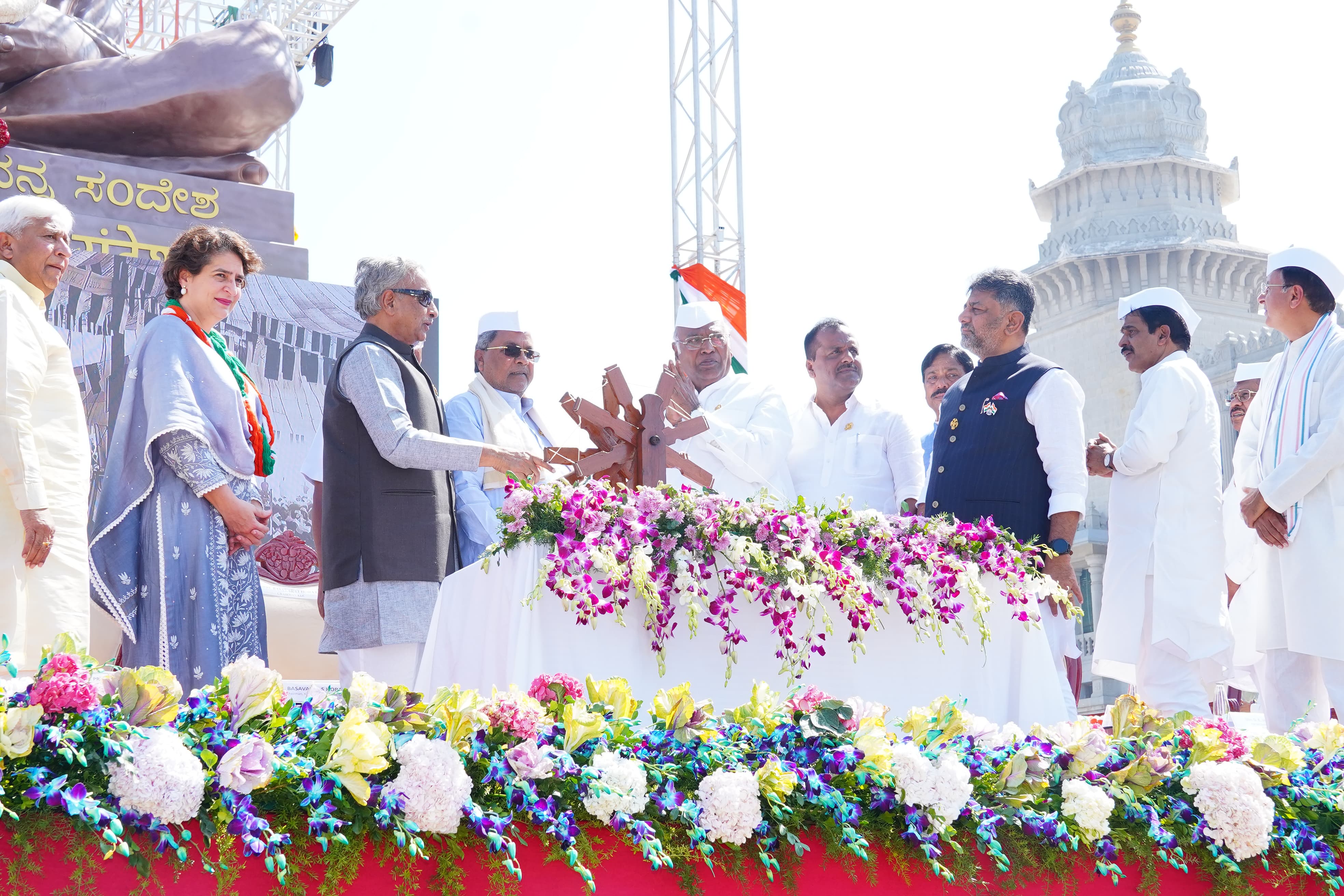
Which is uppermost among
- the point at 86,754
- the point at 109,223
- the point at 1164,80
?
the point at 1164,80

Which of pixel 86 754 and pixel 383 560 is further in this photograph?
pixel 383 560

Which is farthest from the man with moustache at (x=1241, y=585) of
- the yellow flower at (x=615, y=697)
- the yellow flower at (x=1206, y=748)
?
the yellow flower at (x=615, y=697)

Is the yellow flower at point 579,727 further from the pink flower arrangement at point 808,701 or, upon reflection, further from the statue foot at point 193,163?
the statue foot at point 193,163

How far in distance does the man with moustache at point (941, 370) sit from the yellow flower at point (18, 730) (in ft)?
16.2

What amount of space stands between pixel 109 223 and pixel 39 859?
19.5 ft

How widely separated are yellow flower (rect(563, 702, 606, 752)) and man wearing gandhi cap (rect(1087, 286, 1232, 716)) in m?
2.74

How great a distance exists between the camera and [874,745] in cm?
264

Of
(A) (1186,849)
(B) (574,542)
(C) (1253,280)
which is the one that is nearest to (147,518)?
(B) (574,542)

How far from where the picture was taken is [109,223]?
7.25 metres

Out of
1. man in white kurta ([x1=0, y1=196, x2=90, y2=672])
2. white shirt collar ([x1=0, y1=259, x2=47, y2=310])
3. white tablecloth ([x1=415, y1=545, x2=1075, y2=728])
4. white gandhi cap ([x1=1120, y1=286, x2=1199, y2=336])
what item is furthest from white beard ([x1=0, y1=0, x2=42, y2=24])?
white gandhi cap ([x1=1120, y1=286, x2=1199, y2=336])

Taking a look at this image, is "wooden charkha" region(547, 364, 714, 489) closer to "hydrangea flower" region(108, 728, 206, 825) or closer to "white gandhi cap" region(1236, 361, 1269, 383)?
"hydrangea flower" region(108, 728, 206, 825)

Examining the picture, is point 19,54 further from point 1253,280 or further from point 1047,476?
point 1253,280

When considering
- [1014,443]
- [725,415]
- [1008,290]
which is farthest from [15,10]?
[1014,443]

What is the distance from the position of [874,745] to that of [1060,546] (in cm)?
215
